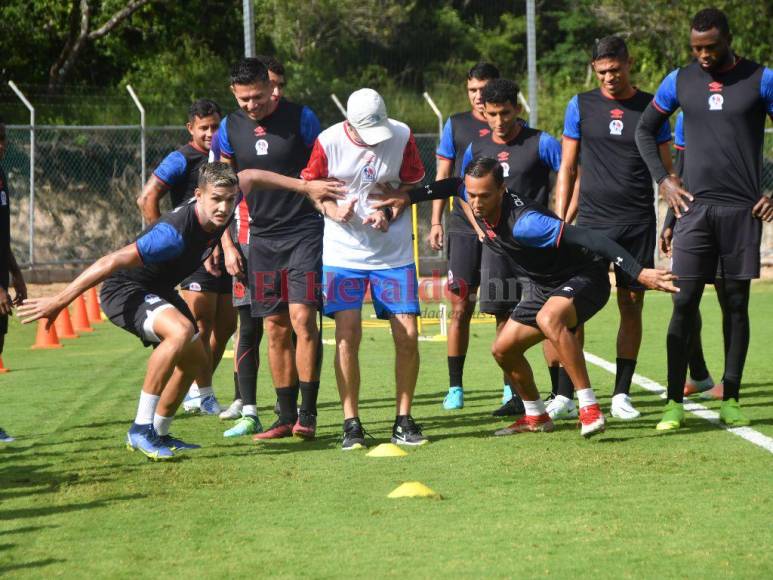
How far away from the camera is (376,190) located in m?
7.42

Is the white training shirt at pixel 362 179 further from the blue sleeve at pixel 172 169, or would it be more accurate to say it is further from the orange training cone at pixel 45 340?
the orange training cone at pixel 45 340

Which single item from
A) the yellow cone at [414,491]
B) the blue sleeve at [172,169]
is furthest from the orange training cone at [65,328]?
the yellow cone at [414,491]

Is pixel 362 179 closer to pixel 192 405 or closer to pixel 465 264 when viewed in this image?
pixel 465 264

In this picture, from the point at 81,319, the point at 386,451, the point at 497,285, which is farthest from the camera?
the point at 81,319

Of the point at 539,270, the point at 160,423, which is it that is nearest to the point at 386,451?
the point at 160,423

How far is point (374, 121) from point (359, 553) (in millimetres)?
3061

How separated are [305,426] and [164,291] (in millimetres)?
1162

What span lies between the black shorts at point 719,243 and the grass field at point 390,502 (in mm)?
931

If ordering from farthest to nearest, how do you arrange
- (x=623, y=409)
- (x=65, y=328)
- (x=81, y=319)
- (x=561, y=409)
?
(x=81, y=319) < (x=65, y=328) < (x=561, y=409) < (x=623, y=409)

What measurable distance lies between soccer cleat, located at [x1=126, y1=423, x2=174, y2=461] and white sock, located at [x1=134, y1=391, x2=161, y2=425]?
29 mm

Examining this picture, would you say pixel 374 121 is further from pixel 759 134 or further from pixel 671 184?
pixel 759 134

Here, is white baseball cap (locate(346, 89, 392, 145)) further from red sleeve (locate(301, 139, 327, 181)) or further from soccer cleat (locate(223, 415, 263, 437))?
soccer cleat (locate(223, 415, 263, 437))

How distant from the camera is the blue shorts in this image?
7.39 meters

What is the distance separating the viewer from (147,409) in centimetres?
→ 716
